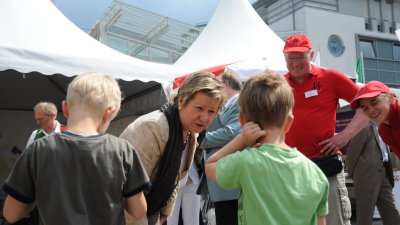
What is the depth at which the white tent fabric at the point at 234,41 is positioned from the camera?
6.16 m

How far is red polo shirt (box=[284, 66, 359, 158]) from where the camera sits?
2.19 m

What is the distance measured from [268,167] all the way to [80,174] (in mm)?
615

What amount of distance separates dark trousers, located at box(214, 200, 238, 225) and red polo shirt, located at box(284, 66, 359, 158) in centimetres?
66

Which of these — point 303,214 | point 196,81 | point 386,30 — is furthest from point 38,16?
point 386,30

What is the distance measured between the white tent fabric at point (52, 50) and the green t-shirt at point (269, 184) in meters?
3.01

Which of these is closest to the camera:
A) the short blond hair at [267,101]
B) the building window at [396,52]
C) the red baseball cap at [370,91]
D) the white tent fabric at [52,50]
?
the short blond hair at [267,101]

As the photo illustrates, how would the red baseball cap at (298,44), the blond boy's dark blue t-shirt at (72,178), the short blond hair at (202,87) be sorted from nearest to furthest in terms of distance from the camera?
1. the blond boy's dark blue t-shirt at (72,178)
2. the short blond hair at (202,87)
3. the red baseball cap at (298,44)

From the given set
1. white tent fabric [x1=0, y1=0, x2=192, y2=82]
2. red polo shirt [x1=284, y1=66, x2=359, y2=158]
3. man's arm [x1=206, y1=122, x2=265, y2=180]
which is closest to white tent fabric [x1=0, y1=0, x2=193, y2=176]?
white tent fabric [x1=0, y1=0, x2=192, y2=82]

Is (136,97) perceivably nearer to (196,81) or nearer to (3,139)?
(3,139)

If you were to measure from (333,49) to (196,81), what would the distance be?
21.4m

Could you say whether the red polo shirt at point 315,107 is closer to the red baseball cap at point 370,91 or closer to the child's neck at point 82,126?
the red baseball cap at point 370,91

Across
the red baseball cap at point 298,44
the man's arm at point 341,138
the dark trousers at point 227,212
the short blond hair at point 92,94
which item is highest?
the red baseball cap at point 298,44

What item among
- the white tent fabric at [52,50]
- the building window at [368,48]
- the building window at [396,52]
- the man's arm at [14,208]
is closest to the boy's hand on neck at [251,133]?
the man's arm at [14,208]

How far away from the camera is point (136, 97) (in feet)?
19.9
